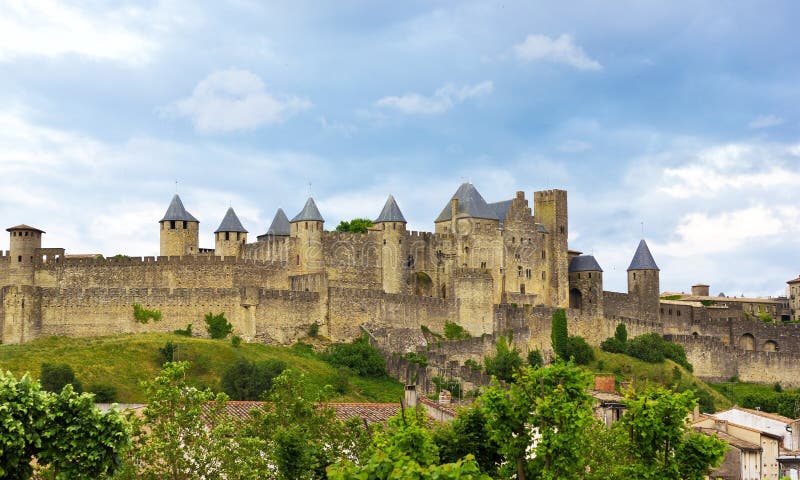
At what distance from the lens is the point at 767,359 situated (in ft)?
304

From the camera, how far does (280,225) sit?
267ft

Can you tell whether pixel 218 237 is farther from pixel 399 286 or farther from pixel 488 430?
pixel 488 430

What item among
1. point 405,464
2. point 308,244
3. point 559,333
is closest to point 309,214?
point 308,244

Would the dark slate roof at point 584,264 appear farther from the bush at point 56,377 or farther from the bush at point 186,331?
the bush at point 56,377

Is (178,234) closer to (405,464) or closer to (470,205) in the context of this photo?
(470,205)

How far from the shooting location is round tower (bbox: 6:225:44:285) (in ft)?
232

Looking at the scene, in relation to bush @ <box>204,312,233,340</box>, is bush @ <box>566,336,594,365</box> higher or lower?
lower

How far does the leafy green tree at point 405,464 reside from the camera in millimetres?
21125

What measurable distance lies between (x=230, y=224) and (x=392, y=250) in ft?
33.7

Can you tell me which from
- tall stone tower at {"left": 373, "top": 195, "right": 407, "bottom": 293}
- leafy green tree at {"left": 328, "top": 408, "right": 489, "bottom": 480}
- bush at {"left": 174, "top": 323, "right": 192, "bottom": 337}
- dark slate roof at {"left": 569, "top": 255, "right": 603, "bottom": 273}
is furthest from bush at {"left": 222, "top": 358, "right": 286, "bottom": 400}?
dark slate roof at {"left": 569, "top": 255, "right": 603, "bottom": 273}

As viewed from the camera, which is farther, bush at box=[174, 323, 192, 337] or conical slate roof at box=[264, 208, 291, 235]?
conical slate roof at box=[264, 208, 291, 235]

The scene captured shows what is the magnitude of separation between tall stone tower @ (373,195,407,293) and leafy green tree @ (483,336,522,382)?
773 cm

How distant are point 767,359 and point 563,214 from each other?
19.8m

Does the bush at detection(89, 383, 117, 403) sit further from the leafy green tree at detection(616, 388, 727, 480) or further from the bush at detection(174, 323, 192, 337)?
the leafy green tree at detection(616, 388, 727, 480)
